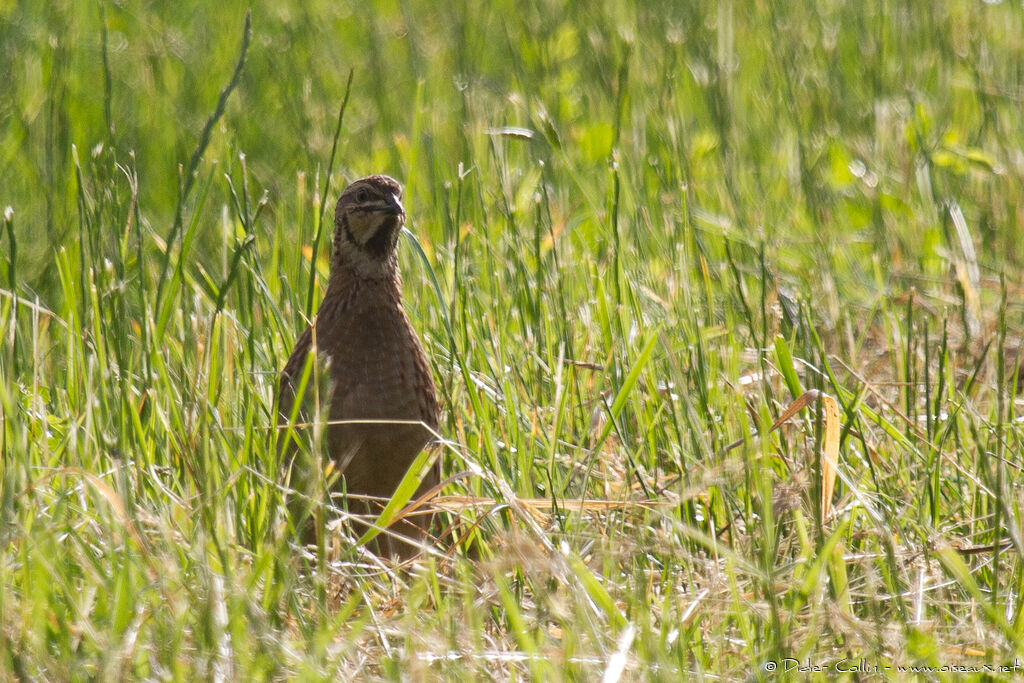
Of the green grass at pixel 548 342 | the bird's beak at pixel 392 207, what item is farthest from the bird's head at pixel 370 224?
the green grass at pixel 548 342

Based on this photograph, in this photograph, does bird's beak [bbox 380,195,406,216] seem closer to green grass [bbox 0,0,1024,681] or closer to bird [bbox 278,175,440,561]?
bird [bbox 278,175,440,561]

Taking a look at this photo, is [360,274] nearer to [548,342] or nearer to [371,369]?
[371,369]

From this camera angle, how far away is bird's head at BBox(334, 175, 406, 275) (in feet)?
13.2

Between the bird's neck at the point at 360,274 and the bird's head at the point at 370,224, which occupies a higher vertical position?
the bird's head at the point at 370,224

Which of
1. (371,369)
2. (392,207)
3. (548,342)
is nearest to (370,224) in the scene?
(392,207)

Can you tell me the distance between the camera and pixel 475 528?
3.13 meters

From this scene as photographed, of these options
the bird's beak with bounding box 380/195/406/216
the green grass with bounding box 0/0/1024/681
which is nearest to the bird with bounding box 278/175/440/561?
the bird's beak with bounding box 380/195/406/216

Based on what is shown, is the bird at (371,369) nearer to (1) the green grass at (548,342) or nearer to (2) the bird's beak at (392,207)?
(2) the bird's beak at (392,207)

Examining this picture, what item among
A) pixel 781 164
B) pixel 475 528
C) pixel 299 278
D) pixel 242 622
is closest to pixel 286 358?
pixel 299 278

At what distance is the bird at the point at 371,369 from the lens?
3756mm

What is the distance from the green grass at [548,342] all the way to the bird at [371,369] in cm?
12

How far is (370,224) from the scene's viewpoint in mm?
4059

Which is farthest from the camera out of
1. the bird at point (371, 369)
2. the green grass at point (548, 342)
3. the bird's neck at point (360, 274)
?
the bird's neck at point (360, 274)

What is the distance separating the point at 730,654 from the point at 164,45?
5643 millimetres
